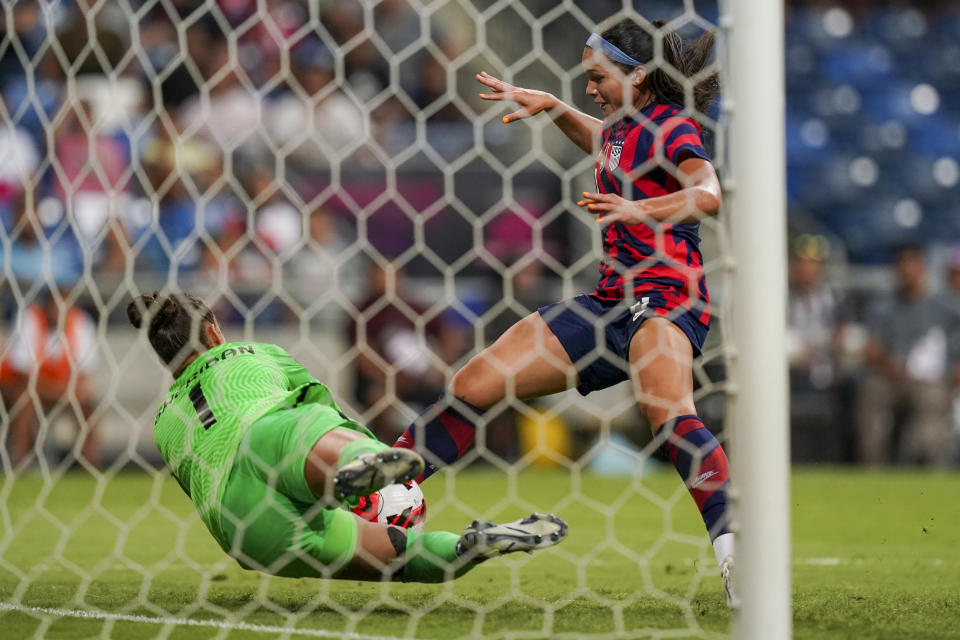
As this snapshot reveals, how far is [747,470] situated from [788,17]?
33.9 feet

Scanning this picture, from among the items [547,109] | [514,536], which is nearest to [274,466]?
[514,536]

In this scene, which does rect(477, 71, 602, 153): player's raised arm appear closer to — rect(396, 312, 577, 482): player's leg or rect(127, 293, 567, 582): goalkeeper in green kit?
rect(396, 312, 577, 482): player's leg

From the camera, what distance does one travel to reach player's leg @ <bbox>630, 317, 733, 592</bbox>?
3.12 meters

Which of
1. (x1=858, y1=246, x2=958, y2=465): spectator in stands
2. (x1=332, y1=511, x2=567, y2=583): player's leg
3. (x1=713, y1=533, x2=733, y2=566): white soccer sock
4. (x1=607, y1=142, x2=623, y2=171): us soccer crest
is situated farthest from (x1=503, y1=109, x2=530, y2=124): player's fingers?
(x1=858, y1=246, x2=958, y2=465): spectator in stands

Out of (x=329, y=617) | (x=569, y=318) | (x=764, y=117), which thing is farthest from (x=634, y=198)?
(x=329, y=617)

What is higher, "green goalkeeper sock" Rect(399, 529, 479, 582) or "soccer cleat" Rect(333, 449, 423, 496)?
"soccer cleat" Rect(333, 449, 423, 496)

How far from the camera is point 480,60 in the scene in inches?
398

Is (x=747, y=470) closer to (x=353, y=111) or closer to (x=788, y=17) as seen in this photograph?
(x=353, y=111)

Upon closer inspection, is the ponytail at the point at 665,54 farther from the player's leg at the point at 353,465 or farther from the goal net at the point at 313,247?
the goal net at the point at 313,247

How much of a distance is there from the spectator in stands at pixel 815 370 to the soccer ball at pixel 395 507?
5670 mm

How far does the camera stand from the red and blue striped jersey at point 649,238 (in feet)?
10.9

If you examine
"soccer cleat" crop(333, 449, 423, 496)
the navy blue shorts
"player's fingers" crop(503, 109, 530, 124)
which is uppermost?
"player's fingers" crop(503, 109, 530, 124)

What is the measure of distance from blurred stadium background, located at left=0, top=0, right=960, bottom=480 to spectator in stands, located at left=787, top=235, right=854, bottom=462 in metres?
0.02

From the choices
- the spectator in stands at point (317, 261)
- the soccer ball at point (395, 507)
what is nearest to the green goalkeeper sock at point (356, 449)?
the soccer ball at point (395, 507)
